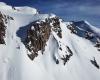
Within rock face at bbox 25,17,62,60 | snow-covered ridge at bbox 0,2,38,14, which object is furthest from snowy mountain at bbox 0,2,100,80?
snow-covered ridge at bbox 0,2,38,14

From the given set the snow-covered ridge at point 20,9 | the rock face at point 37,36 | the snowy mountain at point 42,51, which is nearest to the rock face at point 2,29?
the snowy mountain at point 42,51

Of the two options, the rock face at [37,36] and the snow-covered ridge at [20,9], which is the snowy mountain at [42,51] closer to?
the rock face at [37,36]

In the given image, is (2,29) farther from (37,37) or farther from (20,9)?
(20,9)

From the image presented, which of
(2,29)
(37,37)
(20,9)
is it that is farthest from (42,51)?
(20,9)

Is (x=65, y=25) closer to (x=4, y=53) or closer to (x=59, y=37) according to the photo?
(x=59, y=37)

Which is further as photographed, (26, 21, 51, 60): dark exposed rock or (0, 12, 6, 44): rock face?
→ (26, 21, 51, 60): dark exposed rock

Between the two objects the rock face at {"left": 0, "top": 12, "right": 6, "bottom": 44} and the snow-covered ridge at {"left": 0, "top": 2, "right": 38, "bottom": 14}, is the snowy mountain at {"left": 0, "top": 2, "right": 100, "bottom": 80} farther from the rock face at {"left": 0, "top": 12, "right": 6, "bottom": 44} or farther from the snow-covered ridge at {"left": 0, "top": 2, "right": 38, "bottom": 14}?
the snow-covered ridge at {"left": 0, "top": 2, "right": 38, "bottom": 14}

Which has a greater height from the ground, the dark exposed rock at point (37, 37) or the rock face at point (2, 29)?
the rock face at point (2, 29)
